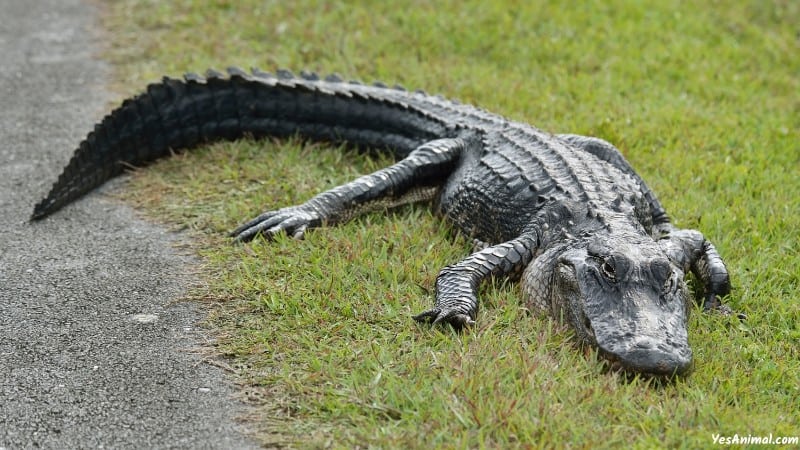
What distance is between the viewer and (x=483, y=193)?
5023mm

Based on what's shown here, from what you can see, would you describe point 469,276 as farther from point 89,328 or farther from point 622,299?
point 89,328

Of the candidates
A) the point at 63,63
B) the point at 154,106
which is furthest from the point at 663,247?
the point at 63,63

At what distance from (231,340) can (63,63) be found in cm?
480

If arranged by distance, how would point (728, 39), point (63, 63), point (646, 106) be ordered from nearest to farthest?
point (646, 106)
point (63, 63)
point (728, 39)

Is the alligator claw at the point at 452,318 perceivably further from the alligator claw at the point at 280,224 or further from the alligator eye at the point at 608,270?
the alligator claw at the point at 280,224

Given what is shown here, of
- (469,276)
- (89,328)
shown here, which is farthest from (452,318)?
(89,328)

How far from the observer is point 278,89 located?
6098mm

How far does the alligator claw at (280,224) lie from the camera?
5031mm

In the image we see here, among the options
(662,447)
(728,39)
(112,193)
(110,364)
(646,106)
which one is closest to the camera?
(662,447)

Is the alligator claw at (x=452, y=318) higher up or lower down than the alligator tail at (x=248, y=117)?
lower down

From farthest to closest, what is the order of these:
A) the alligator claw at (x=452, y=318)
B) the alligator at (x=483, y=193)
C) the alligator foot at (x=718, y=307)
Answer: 1. the alligator foot at (x=718, y=307)
2. the alligator claw at (x=452, y=318)
3. the alligator at (x=483, y=193)

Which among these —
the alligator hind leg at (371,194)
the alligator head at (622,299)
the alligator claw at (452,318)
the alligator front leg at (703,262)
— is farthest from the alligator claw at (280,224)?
the alligator front leg at (703,262)

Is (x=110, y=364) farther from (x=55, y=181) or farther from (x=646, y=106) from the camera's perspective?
(x=646, y=106)

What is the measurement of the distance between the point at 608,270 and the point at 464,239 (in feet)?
4.09
